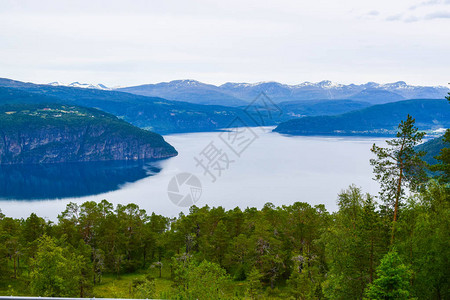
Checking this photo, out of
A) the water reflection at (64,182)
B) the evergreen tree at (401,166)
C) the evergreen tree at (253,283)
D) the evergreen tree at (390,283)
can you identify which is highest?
the evergreen tree at (401,166)

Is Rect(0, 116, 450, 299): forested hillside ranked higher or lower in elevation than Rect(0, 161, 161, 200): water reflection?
higher

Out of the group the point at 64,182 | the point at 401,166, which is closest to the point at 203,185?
the point at 64,182

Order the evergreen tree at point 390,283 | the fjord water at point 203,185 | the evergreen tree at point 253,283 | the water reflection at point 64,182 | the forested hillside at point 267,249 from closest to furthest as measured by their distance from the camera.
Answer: the evergreen tree at point 390,283 → the forested hillside at point 267,249 → the evergreen tree at point 253,283 → the fjord water at point 203,185 → the water reflection at point 64,182

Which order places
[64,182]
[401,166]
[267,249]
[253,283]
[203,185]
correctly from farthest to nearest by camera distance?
[64,182]
[203,185]
[267,249]
[253,283]
[401,166]

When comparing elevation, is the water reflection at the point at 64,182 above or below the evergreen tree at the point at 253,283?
below

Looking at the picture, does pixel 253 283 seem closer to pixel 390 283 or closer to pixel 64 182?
pixel 390 283

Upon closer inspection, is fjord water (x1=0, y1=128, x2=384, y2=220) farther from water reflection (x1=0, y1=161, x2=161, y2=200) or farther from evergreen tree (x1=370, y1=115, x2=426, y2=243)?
evergreen tree (x1=370, y1=115, x2=426, y2=243)

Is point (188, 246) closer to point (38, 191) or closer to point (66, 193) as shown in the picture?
point (66, 193)

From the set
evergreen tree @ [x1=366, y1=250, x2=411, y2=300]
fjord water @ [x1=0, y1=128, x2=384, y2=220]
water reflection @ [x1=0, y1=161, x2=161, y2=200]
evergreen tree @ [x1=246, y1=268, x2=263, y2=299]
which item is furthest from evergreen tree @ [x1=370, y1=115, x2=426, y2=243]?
water reflection @ [x1=0, y1=161, x2=161, y2=200]

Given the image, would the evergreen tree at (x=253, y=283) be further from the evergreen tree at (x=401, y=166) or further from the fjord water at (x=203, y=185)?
the fjord water at (x=203, y=185)

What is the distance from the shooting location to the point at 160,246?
53.5 m

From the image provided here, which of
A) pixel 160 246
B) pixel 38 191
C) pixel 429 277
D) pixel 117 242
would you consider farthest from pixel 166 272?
pixel 38 191

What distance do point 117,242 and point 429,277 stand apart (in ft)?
133

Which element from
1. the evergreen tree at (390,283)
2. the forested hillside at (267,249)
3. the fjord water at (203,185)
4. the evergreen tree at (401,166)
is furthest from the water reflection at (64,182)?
the evergreen tree at (390,283)
